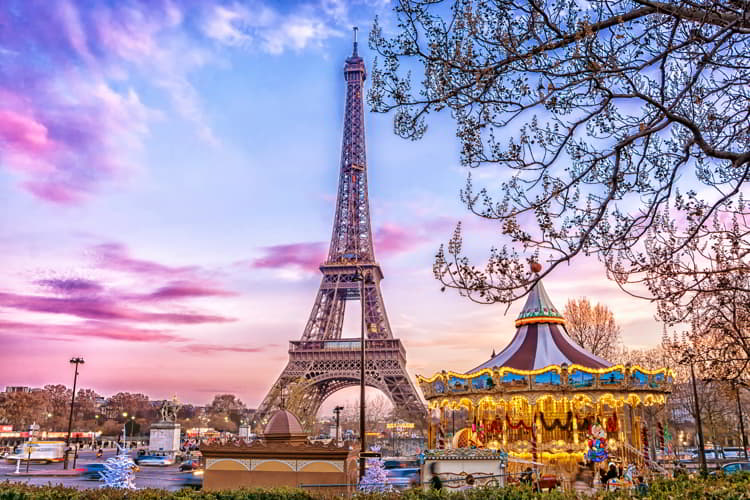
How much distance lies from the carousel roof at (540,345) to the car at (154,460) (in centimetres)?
2756

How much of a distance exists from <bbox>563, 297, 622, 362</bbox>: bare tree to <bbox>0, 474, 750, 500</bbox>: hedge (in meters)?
32.6

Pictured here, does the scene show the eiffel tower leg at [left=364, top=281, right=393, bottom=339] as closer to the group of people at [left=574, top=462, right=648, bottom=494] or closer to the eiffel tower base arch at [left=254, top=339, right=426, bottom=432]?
the eiffel tower base arch at [left=254, top=339, right=426, bottom=432]

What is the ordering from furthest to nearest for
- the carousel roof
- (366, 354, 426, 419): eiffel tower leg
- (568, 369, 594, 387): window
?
(366, 354, 426, 419): eiffel tower leg → the carousel roof → (568, 369, 594, 387): window

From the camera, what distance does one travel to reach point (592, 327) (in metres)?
42.1

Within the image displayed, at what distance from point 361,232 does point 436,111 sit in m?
54.8

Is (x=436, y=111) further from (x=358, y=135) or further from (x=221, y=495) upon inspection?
(x=358, y=135)

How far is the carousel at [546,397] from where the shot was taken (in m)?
21.1

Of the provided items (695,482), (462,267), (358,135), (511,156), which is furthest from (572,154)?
(358,135)

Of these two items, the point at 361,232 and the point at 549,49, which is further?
the point at 361,232

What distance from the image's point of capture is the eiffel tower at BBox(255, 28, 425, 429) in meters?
53.8

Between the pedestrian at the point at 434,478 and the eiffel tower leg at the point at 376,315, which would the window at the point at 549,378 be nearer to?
the pedestrian at the point at 434,478

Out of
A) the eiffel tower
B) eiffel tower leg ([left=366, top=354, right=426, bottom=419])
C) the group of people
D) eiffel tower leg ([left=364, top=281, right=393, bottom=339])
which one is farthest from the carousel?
eiffel tower leg ([left=364, top=281, right=393, bottom=339])

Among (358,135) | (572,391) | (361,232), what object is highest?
(358,135)

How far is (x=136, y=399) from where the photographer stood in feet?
468
